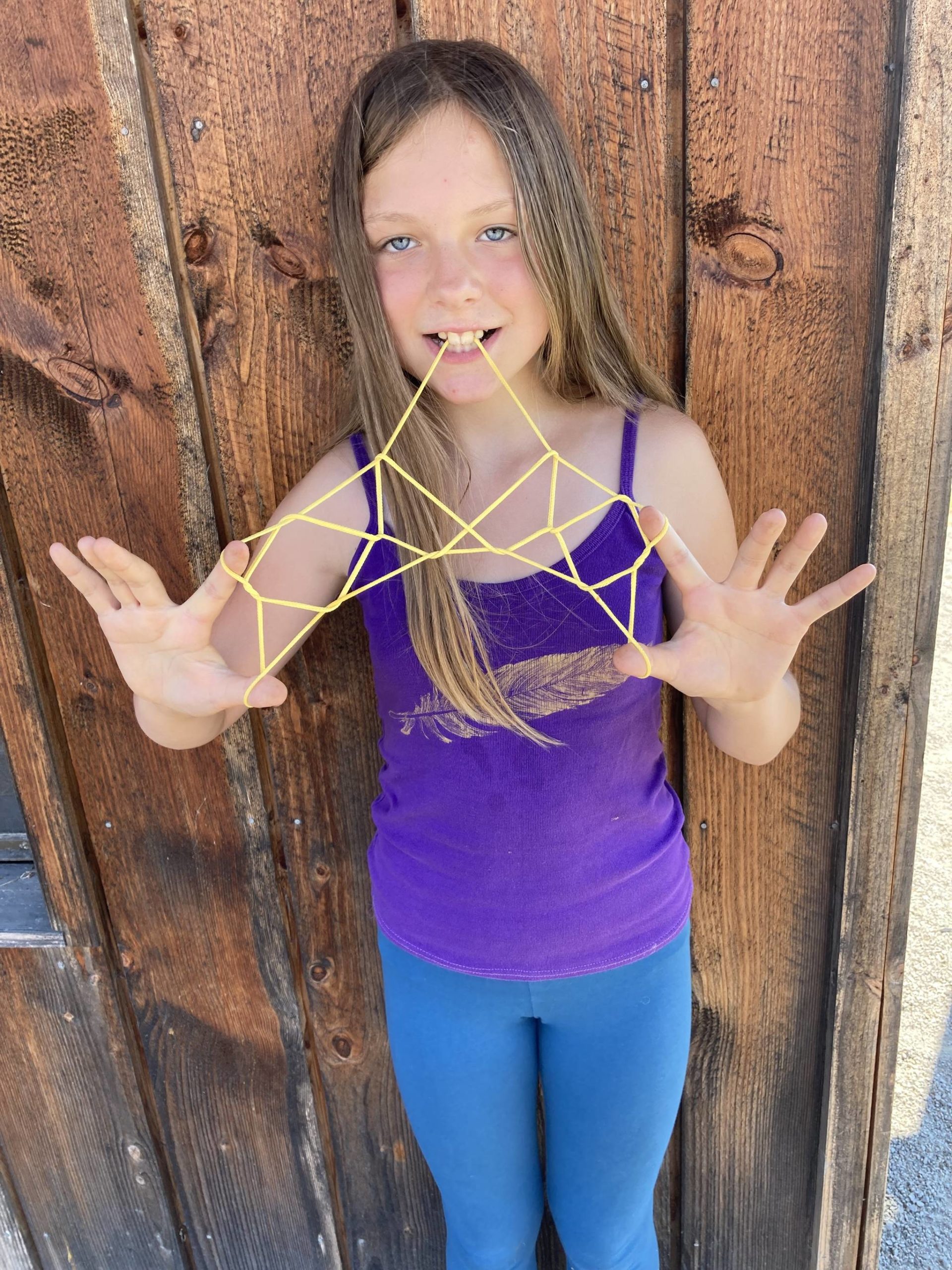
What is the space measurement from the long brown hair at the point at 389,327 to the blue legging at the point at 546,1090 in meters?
0.25

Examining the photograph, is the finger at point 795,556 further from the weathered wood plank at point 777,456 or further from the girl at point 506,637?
the weathered wood plank at point 777,456

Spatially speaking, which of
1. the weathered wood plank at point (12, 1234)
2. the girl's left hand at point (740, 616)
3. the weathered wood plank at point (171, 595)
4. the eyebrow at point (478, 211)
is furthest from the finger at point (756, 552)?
the weathered wood plank at point (12, 1234)

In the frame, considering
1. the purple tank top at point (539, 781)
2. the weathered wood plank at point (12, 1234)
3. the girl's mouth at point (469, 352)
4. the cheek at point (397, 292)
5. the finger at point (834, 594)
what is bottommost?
the weathered wood plank at point (12, 1234)

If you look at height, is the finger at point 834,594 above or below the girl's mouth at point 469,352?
below

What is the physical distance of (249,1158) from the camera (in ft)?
4.16

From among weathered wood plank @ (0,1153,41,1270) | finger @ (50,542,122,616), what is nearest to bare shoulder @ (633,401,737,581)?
finger @ (50,542,122,616)

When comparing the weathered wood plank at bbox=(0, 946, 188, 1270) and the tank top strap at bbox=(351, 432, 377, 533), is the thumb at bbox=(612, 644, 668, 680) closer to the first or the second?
the tank top strap at bbox=(351, 432, 377, 533)

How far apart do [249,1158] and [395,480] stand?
0.96m

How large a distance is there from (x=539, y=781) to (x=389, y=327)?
42cm

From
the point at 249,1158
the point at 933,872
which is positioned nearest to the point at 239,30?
the point at 249,1158

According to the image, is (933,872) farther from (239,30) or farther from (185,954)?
(239,30)

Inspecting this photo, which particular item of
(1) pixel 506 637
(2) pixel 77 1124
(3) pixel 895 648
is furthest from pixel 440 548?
(2) pixel 77 1124

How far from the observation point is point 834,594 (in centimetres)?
72

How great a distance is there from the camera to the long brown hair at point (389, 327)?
0.78m
